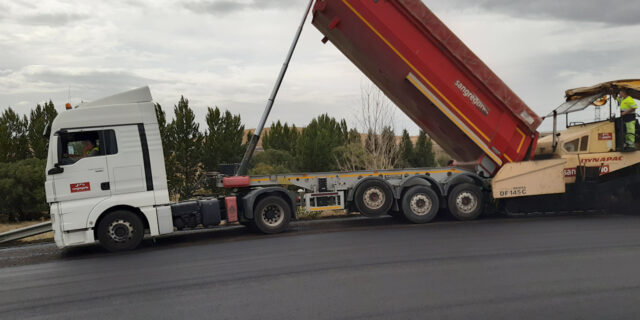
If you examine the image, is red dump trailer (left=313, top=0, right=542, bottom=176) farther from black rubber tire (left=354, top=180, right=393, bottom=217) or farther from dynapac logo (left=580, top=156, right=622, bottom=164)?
black rubber tire (left=354, top=180, right=393, bottom=217)

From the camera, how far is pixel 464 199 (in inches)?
426

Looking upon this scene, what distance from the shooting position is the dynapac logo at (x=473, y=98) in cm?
1005

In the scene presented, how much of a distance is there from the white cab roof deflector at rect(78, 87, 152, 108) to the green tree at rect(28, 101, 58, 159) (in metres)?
12.0

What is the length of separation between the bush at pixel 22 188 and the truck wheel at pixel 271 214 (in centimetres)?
1071

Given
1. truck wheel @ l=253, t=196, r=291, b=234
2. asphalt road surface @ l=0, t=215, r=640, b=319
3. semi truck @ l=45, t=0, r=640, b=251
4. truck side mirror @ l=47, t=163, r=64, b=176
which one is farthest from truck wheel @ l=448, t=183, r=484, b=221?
truck side mirror @ l=47, t=163, r=64, b=176

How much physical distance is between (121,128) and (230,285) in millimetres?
4159

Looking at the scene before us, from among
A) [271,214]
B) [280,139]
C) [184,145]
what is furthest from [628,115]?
[280,139]

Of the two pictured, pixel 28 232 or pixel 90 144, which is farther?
pixel 28 232

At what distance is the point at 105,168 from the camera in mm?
8555

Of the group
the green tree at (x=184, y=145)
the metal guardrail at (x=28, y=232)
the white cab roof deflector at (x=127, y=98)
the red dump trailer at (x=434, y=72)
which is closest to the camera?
the white cab roof deflector at (x=127, y=98)

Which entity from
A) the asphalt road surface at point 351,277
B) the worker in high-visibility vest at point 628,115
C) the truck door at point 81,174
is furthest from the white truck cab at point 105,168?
the worker in high-visibility vest at point 628,115

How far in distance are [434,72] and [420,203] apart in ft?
9.12

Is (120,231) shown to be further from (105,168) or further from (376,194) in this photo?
(376,194)

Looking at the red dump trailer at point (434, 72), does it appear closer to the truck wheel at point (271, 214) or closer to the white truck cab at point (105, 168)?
the truck wheel at point (271, 214)
